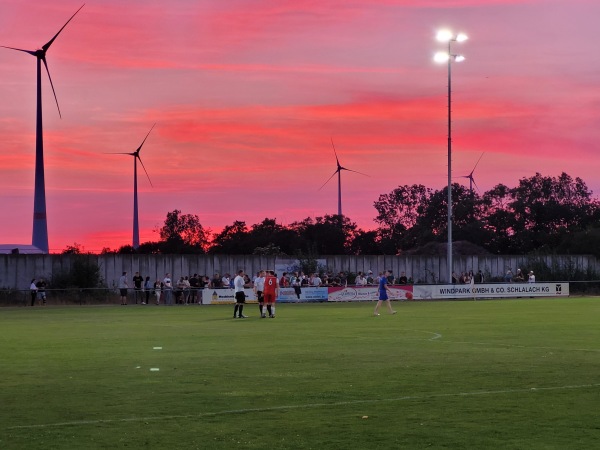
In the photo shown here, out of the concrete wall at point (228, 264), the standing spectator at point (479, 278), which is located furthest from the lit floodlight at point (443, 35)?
the concrete wall at point (228, 264)

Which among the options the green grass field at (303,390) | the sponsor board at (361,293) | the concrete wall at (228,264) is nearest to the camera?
the green grass field at (303,390)

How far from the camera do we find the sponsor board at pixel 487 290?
6650 cm

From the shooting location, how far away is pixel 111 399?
1569cm

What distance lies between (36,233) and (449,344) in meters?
47.6

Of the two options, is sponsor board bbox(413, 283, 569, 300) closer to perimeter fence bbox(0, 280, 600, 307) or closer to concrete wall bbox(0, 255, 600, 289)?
concrete wall bbox(0, 255, 600, 289)

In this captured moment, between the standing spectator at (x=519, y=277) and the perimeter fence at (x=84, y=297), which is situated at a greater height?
the standing spectator at (x=519, y=277)

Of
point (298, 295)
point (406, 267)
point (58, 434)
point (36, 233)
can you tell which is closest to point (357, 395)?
point (58, 434)

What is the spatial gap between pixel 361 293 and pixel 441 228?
2946 inches

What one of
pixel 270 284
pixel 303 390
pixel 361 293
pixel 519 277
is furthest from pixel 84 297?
pixel 303 390

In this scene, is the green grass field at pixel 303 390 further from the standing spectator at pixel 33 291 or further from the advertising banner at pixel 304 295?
the advertising banner at pixel 304 295

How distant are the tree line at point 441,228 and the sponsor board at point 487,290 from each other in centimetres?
4356

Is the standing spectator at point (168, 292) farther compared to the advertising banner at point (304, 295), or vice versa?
the advertising banner at point (304, 295)

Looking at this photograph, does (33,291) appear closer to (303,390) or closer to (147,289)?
(147,289)

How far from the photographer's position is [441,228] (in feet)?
454
